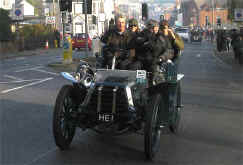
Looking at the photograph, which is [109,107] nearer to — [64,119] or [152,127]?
[64,119]

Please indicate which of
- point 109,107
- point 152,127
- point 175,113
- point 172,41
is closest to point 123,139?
point 175,113

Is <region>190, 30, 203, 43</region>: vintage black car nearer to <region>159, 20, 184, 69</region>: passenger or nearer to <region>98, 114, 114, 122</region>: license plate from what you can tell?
<region>159, 20, 184, 69</region>: passenger

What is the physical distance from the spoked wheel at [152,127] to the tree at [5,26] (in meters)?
36.2

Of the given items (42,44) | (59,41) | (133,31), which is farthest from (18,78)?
(59,41)

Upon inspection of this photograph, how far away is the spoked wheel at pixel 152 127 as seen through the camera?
22.3ft

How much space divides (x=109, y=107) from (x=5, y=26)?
36.5 meters

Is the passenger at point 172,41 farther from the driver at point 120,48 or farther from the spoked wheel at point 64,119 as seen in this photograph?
the spoked wheel at point 64,119

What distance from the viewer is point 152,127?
6895 mm

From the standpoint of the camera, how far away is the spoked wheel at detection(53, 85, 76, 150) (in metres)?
7.13

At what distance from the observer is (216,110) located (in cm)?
1166

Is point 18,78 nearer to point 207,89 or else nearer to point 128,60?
point 207,89

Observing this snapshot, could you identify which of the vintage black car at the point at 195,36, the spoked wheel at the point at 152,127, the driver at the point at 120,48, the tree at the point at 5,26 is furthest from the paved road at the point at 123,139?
the vintage black car at the point at 195,36

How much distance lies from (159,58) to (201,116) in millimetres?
2726

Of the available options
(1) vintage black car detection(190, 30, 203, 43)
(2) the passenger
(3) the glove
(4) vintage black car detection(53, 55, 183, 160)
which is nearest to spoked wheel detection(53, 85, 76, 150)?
(4) vintage black car detection(53, 55, 183, 160)
